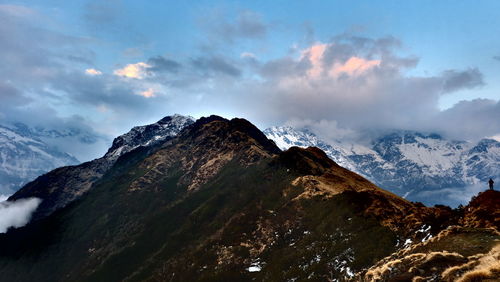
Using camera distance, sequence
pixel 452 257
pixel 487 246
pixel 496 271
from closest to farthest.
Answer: pixel 496 271, pixel 452 257, pixel 487 246

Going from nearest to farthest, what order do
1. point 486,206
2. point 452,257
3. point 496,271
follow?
point 496,271
point 452,257
point 486,206

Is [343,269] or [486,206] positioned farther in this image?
[343,269]

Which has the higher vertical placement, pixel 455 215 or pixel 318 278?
pixel 455 215

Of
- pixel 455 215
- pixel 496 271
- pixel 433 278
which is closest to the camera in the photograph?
pixel 496 271

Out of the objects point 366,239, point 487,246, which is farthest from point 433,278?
point 366,239

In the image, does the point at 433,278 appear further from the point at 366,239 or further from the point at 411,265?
the point at 366,239

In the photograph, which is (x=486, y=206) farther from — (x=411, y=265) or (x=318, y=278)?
(x=318, y=278)

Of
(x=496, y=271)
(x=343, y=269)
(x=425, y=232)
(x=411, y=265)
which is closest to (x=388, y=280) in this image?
(x=411, y=265)

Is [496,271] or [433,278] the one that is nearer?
[496,271]

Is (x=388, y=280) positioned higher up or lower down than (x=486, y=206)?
lower down

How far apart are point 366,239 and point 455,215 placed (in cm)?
5139

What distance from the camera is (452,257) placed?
8831cm

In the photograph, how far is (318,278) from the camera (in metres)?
189

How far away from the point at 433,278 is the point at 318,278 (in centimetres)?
11308
